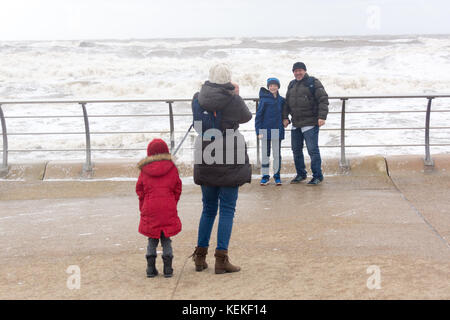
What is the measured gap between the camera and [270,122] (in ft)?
24.3

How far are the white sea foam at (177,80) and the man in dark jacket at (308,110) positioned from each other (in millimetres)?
4159

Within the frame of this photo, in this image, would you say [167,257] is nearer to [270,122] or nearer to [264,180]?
[264,180]

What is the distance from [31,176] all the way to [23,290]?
14.7 ft

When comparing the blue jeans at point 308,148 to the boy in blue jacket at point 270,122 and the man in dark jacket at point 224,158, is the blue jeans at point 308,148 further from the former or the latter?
the man in dark jacket at point 224,158

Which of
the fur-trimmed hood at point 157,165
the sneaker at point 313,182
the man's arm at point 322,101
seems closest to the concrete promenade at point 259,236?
the sneaker at point 313,182

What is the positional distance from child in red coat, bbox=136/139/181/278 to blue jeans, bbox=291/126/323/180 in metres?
3.39

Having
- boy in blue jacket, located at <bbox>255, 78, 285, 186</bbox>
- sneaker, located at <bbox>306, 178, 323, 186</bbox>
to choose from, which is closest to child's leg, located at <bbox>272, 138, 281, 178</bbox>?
boy in blue jacket, located at <bbox>255, 78, 285, 186</bbox>

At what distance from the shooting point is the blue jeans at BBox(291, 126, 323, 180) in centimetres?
728

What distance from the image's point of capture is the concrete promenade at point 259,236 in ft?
12.7

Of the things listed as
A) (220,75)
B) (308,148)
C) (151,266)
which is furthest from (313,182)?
(151,266)

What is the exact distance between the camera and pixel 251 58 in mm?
43219

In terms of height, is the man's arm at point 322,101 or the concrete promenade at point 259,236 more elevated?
the man's arm at point 322,101

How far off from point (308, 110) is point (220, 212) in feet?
10.9
